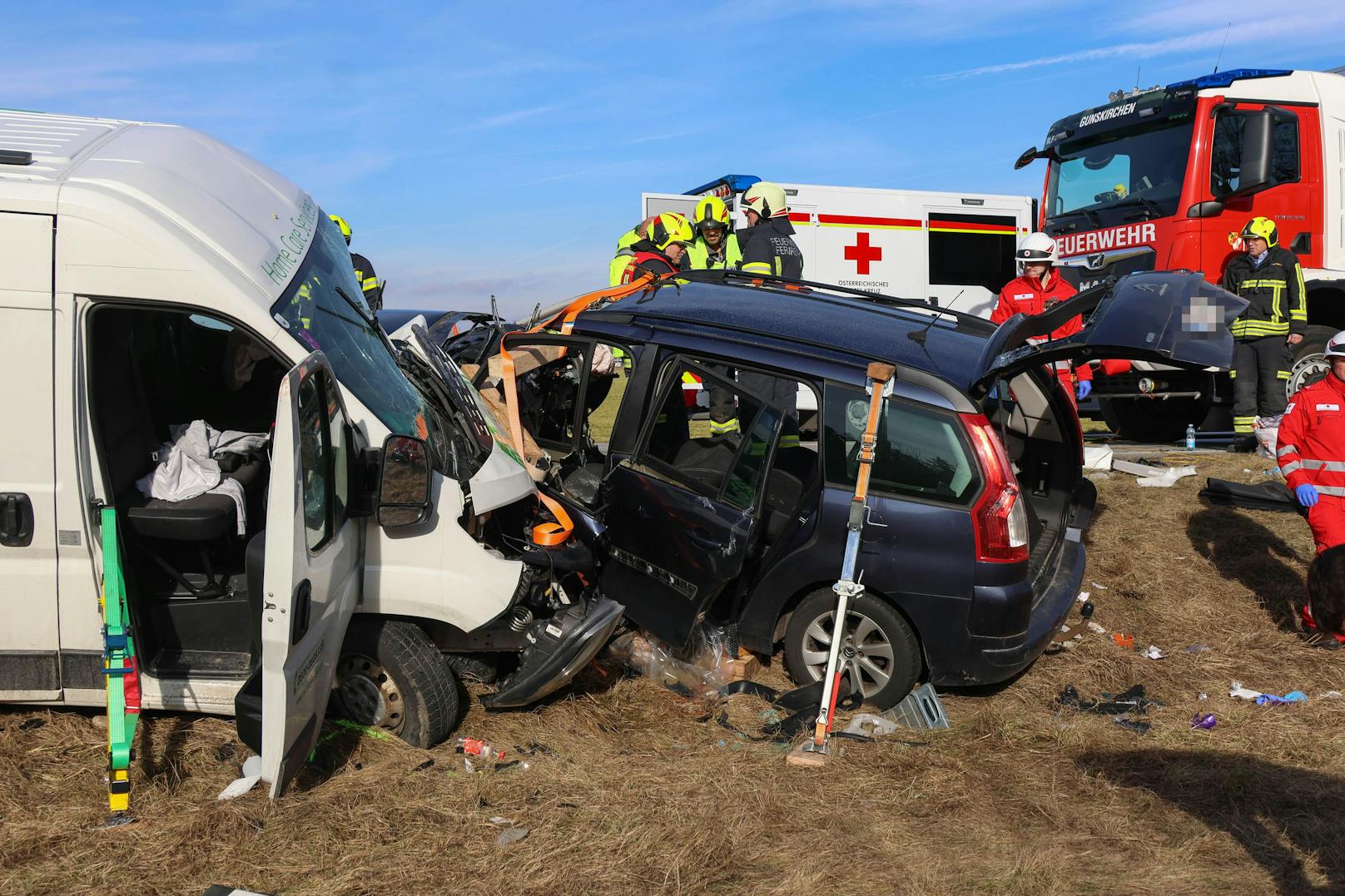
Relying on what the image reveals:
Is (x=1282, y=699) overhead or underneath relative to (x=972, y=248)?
underneath

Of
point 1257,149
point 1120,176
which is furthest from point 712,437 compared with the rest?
point 1120,176

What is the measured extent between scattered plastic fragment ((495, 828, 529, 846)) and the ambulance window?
1094 centimetres

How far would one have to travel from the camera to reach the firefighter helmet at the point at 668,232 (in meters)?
8.98

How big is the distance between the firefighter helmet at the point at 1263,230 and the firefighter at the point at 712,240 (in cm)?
476

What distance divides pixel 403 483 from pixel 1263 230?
9079mm

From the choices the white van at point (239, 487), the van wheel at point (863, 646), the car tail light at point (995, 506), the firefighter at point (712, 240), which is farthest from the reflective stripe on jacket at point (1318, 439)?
the firefighter at point (712, 240)

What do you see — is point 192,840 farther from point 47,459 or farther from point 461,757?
point 47,459

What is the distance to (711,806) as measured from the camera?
12.6 ft

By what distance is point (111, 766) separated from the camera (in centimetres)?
364

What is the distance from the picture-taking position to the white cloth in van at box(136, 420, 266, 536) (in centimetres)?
411

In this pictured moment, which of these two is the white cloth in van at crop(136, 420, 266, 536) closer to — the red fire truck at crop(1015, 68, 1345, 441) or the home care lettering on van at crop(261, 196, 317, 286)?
the home care lettering on van at crop(261, 196, 317, 286)

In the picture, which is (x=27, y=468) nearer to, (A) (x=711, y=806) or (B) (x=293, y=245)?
(B) (x=293, y=245)

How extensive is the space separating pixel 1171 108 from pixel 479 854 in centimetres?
984

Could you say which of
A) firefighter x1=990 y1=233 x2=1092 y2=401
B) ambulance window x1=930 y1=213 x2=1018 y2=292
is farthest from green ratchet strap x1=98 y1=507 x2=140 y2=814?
ambulance window x1=930 y1=213 x2=1018 y2=292
